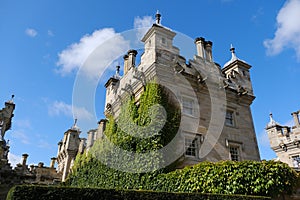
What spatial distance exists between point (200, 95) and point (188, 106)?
1451 mm

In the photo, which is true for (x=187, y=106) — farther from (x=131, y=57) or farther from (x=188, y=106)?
(x=131, y=57)

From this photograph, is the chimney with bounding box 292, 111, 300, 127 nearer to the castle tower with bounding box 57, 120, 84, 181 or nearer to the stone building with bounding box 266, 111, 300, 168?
the stone building with bounding box 266, 111, 300, 168

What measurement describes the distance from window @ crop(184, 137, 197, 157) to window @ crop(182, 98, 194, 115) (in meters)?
1.67

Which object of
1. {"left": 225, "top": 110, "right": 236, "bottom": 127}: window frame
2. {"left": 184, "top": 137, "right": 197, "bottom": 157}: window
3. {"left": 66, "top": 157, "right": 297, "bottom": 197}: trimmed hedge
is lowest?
{"left": 66, "top": 157, "right": 297, "bottom": 197}: trimmed hedge

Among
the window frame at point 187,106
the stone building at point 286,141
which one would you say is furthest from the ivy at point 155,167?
the stone building at point 286,141

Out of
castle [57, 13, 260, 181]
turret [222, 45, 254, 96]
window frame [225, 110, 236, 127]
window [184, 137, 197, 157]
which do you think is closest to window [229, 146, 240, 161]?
castle [57, 13, 260, 181]

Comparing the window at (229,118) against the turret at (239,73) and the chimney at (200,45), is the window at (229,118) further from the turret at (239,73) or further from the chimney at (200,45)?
the chimney at (200,45)

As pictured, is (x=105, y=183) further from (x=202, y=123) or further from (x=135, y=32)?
(x=135, y=32)

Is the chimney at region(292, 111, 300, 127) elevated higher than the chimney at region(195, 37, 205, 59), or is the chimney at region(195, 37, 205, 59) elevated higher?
the chimney at region(195, 37, 205, 59)

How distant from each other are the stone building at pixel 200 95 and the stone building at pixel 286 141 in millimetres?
11672

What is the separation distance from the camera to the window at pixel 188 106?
14.5 metres

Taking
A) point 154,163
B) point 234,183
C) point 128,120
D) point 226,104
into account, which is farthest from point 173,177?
point 226,104

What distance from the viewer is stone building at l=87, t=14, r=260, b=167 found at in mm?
14070

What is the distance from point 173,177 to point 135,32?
9.16 metres
